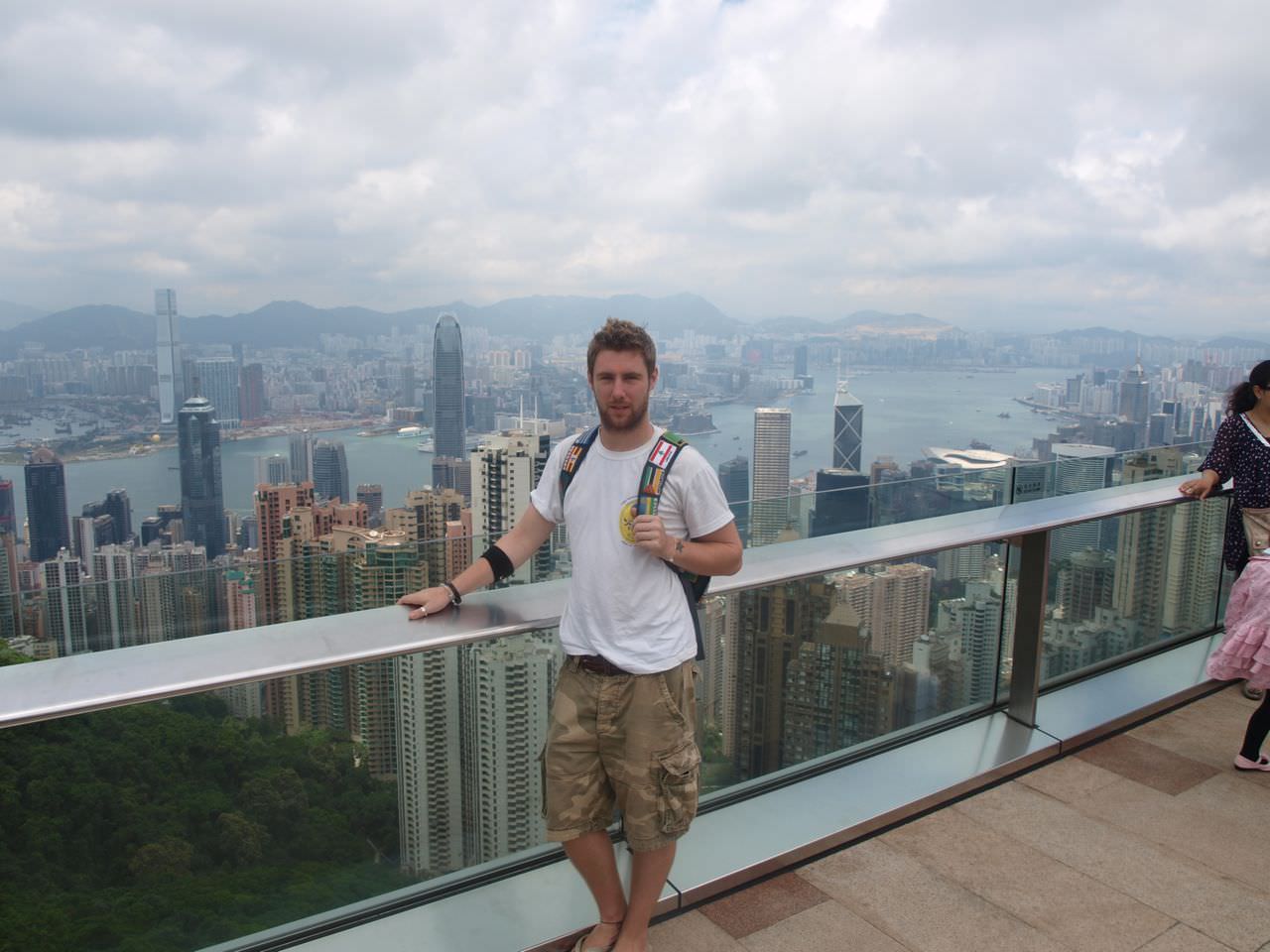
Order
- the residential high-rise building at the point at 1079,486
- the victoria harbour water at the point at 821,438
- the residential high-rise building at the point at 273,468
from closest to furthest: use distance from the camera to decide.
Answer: the residential high-rise building at the point at 1079,486 < the victoria harbour water at the point at 821,438 < the residential high-rise building at the point at 273,468

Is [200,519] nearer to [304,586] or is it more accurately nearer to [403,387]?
[403,387]

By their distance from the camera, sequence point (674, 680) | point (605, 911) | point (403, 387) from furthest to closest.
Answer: point (403, 387)
point (605, 911)
point (674, 680)

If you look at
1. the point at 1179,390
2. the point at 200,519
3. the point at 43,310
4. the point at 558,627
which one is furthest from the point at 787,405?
the point at 43,310

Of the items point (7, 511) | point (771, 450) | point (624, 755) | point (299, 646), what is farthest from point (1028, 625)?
point (7, 511)

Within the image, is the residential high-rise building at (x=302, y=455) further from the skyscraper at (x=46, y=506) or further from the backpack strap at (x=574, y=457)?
the backpack strap at (x=574, y=457)

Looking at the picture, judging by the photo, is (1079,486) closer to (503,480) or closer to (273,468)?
(503,480)

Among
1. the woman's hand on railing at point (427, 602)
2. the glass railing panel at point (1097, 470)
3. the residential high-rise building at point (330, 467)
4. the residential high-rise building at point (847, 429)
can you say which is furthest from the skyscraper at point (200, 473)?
the woman's hand on railing at point (427, 602)
